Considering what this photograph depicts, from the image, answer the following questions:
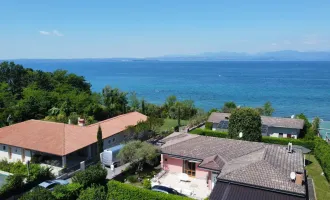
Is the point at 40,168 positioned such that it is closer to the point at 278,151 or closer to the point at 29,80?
the point at 278,151

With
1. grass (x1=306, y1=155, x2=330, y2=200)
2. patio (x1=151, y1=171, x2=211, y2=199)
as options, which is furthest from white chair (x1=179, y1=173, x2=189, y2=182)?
grass (x1=306, y1=155, x2=330, y2=200)

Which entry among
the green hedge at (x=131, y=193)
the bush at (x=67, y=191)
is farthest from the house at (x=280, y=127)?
the bush at (x=67, y=191)

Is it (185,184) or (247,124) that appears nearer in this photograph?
(185,184)

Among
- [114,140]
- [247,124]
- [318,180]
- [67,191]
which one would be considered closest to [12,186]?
[67,191]

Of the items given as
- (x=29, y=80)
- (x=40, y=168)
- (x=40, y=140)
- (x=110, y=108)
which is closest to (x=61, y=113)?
(x=110, y=108)

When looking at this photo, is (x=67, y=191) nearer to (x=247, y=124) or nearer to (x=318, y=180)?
(x=247, y=124)

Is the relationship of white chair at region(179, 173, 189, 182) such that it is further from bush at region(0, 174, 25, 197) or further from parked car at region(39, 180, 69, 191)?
bush at region(0, 174, 25, 197)

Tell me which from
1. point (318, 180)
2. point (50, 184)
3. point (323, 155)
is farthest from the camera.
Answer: point (323, 155)

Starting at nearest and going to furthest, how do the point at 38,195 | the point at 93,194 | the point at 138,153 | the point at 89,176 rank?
the point at 38,195, the point at 93,194, the point at 89,176, the point at 138,153
